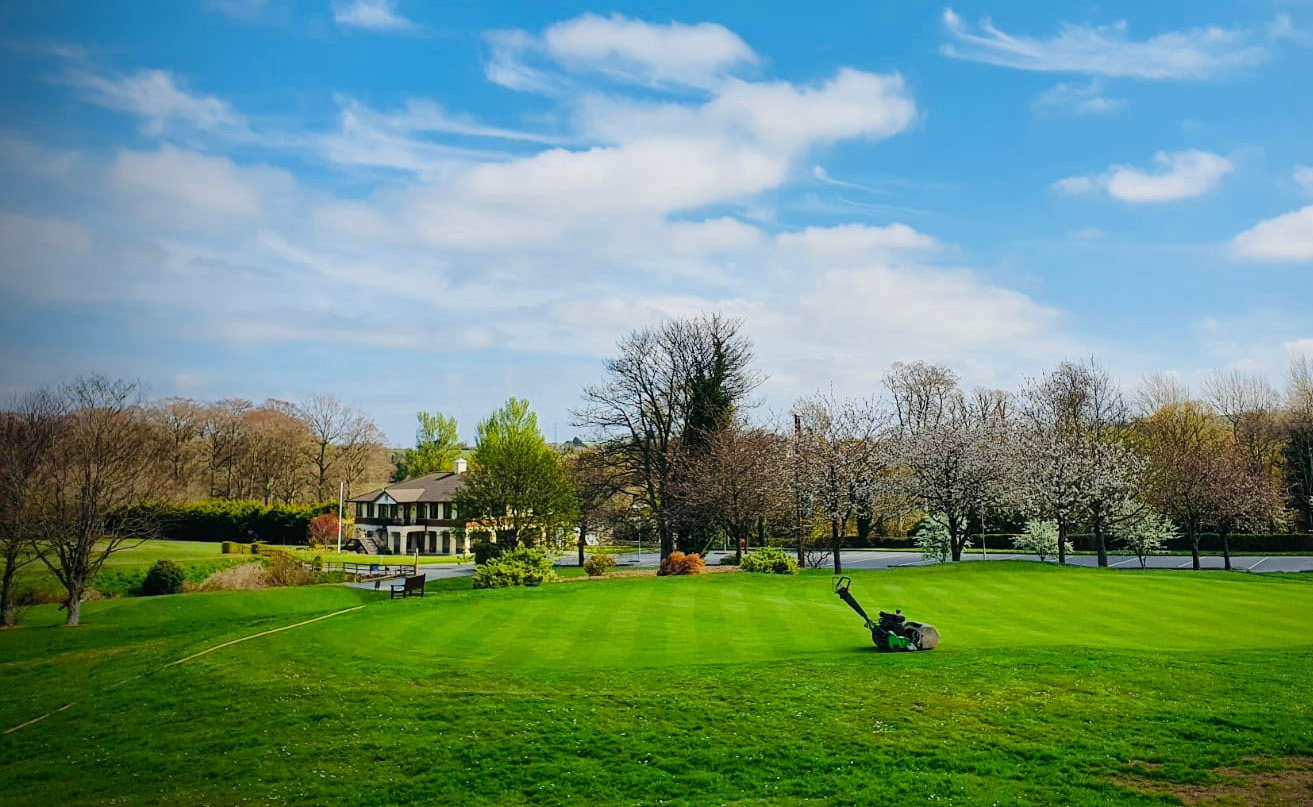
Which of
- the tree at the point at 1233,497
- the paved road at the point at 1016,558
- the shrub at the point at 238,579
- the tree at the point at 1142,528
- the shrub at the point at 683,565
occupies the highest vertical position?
the tree at the point at 1233,497

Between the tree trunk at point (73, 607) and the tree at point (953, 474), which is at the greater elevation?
the tree at point (953, 474)

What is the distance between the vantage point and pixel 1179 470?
43.2 m

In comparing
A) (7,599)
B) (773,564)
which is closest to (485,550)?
(773,564)

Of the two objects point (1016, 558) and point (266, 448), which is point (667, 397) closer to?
point (1016, 558)

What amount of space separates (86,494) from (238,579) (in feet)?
39.8

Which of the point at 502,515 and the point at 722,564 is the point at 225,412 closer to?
the point at 502,515

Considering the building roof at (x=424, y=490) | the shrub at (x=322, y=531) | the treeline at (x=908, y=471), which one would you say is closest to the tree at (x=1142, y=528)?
the treeline at (x=908, y=471)

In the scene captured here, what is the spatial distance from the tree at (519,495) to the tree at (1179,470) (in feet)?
104

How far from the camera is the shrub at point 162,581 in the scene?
1522 inches

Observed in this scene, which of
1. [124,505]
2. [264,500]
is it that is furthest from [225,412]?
[124,505]

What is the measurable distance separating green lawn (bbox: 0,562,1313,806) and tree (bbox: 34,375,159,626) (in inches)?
295

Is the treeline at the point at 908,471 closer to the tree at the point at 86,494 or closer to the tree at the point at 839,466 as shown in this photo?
the tree at the point at 839,466

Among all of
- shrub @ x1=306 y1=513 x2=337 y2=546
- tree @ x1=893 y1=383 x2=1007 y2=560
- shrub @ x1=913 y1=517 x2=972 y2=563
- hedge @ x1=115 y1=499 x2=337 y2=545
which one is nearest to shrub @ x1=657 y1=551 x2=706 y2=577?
A: tree @ x1=893 y1=383 x2=1007 y2=560

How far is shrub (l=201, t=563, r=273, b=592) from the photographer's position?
39.9m
